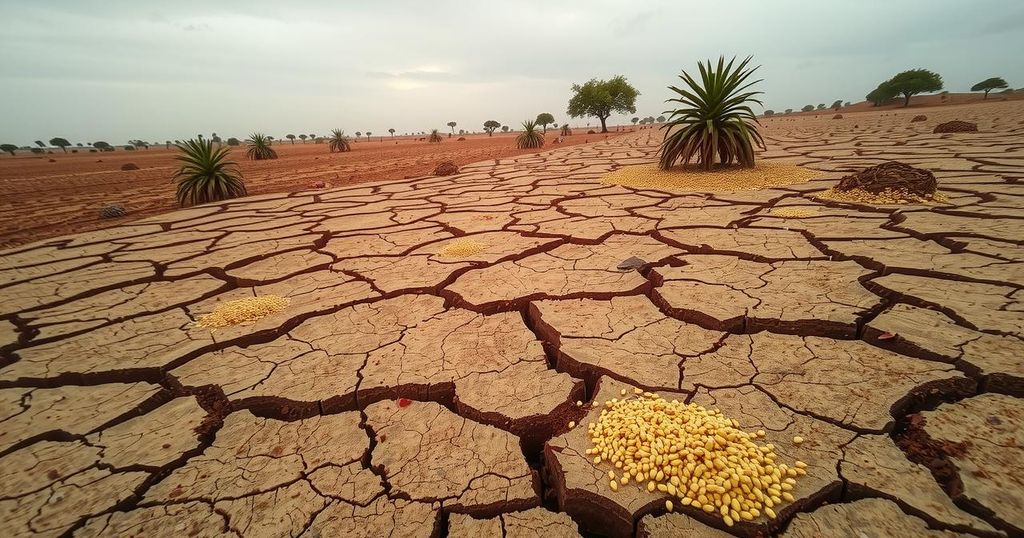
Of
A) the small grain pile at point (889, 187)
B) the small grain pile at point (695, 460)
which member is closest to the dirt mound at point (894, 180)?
the small grain pile at point (889, 187)

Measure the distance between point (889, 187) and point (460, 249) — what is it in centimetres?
416

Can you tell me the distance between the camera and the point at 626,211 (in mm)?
4238

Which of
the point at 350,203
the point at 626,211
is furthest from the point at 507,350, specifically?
the point at 350,203

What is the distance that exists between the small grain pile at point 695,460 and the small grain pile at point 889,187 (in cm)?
387

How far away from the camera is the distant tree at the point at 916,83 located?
109 ft

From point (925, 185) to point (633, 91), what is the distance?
1184 inches

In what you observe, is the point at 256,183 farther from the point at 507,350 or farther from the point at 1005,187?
the point at 1005,187

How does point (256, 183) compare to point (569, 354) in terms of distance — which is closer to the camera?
point (569, 354)

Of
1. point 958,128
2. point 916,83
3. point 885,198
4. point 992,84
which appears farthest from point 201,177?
point 992,84

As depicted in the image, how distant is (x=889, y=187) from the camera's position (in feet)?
12.6

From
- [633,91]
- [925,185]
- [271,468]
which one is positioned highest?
[633,91]

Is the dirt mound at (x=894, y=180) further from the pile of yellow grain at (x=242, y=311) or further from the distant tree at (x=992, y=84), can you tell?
the distant tree at (x=992, y=84)

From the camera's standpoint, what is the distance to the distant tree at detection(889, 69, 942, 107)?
3325 centimetres

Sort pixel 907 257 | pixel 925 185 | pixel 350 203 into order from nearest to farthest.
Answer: pixel 907 257 < pixel 925 185 < pixel 350 203
